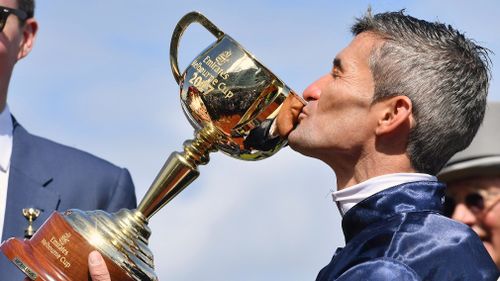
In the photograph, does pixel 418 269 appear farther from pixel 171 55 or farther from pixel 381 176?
pixel 171 55

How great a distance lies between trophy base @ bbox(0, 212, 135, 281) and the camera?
17.6 ft

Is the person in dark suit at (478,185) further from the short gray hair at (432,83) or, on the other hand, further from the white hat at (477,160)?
the short gray hair at (432,83)

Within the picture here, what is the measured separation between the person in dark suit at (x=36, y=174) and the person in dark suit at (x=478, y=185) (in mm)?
1673

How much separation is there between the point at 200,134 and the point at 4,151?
4.77 ft

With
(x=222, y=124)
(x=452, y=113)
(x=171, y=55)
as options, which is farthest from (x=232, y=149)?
(x=452, y=113)

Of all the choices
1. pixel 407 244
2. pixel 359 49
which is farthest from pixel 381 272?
pixel 359 49

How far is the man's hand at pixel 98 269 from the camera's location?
5.33 meters

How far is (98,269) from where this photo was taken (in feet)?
17.5

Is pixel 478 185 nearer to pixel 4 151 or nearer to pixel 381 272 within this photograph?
pixel 381 272

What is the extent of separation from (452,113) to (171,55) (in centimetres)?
140

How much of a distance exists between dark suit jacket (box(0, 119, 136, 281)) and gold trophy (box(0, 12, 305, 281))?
100cm

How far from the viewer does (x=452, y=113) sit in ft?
17.7

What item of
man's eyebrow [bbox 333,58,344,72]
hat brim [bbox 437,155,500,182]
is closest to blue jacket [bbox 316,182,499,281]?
→ man's eyebrow [bbox 333,58,344,72]

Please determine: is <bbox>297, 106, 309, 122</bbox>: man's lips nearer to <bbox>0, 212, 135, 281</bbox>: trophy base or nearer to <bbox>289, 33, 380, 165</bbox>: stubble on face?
<bbox>289, 33, 380, 165</bbox>: stubble on face
